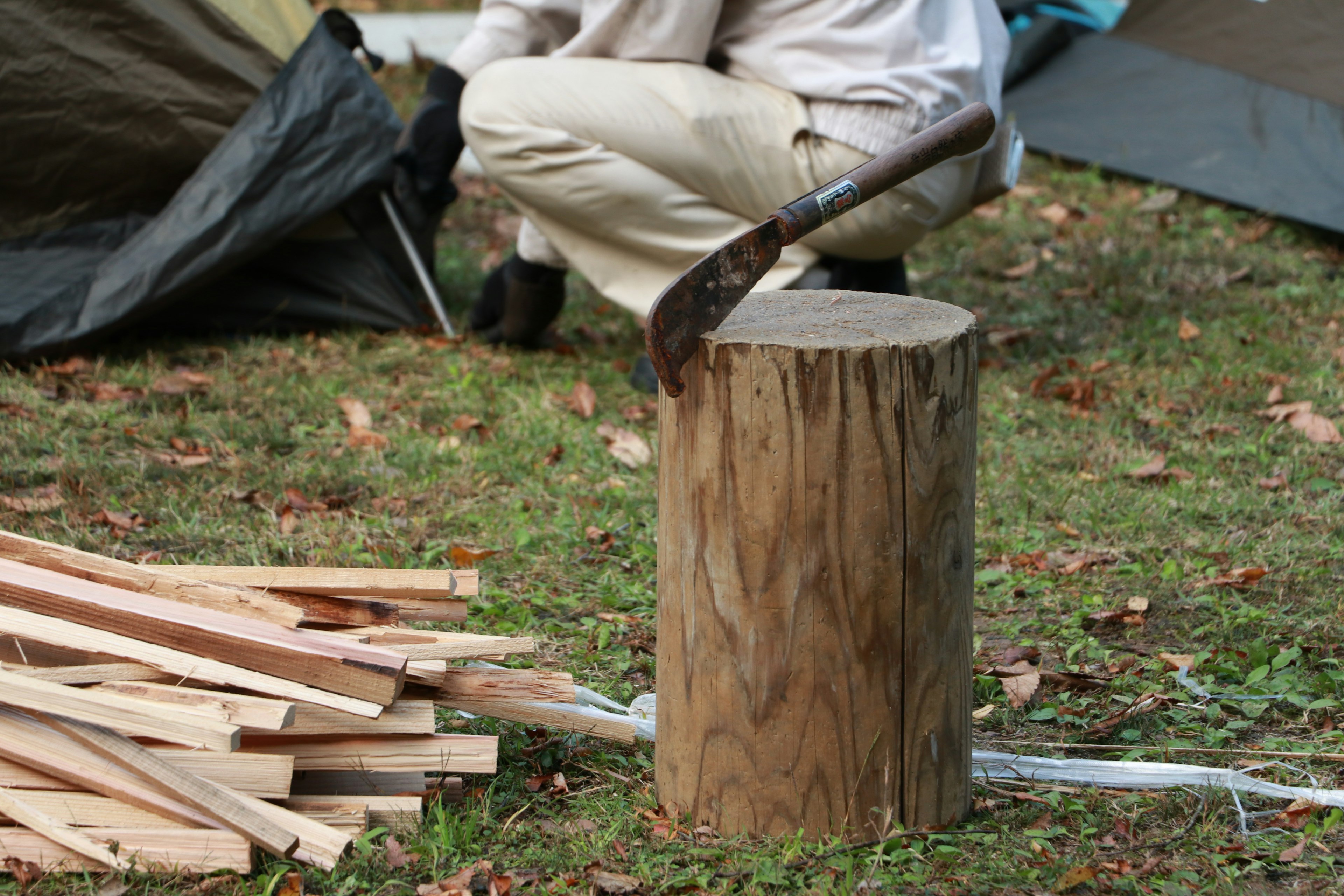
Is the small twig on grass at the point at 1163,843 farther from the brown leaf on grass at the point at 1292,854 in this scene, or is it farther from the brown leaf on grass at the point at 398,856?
the brown leaf on grass at the point at 398,856

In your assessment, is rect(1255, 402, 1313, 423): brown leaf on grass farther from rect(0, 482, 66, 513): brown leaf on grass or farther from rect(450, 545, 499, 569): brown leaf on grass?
rect(0, 482, 66, 513): brown leaf on grass

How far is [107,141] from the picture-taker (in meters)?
3.87

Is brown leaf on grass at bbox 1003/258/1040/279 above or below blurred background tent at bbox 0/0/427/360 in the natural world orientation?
below

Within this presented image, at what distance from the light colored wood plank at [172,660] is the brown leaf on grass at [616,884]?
0.39 meters

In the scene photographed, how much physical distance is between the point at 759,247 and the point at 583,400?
1.98 m

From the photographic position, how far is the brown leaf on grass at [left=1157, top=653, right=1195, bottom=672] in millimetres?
2199

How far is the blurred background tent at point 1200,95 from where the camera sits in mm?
4816

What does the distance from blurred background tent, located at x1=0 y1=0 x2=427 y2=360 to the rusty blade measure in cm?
265

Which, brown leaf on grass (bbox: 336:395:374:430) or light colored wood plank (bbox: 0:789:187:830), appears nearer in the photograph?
light colored wood plank (bbox: 0:789:187:830)

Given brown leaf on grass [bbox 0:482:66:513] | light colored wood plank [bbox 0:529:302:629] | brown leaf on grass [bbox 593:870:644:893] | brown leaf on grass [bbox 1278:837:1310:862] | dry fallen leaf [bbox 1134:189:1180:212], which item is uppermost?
dry fallen leaf [bbox 1134:189:1180:212]

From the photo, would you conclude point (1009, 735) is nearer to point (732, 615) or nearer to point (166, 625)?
point (732, 615)

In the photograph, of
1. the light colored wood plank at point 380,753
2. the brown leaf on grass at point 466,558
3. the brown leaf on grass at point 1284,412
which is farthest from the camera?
the brown leaf on grass at point 1284,412

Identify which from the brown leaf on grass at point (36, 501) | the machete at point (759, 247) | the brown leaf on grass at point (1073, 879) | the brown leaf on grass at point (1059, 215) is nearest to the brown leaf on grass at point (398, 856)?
the machete at point (759, 247)

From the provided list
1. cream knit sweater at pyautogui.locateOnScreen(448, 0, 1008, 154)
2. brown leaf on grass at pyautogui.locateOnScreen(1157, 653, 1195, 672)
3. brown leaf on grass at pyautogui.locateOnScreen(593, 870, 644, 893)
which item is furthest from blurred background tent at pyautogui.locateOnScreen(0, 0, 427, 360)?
brown leaf on grass at pyautogui.locateOnScreen(1157, 653, 1195, 672)
